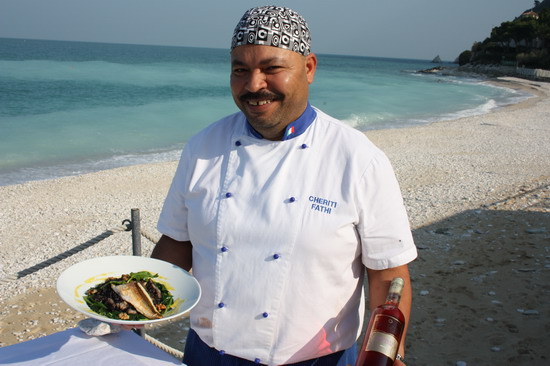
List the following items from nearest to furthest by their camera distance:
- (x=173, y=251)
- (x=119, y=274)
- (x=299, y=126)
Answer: (x=299, y=126)
(x=119, y=274)
(x=173, y=251)

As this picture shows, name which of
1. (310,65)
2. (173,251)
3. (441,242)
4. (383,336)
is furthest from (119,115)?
(383,336)

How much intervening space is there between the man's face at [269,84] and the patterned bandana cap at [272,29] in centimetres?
2

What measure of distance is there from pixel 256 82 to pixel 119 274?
89 cm

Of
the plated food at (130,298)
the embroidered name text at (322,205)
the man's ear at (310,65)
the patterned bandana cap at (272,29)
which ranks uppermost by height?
the patterned bandana cap at (272,29)

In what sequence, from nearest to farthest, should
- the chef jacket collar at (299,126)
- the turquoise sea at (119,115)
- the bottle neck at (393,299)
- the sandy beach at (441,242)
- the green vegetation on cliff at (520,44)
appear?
the bottle neck at (393,299) < the chef jacket collar at (299,126) < the sandy beach at (441,242) < the turquoise sea at (119,115) < the green vegetation on cliff at (520,44)

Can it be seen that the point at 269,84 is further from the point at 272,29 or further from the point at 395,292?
the point at 395,292

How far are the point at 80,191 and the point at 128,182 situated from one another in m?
1.14

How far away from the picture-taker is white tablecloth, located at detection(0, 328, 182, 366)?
1.80 meters

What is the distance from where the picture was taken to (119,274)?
199cm

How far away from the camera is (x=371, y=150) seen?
1.79 meters

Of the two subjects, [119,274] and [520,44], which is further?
[520,44]

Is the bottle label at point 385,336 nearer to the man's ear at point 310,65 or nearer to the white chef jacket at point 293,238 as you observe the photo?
the white chef jacket at point 293,238

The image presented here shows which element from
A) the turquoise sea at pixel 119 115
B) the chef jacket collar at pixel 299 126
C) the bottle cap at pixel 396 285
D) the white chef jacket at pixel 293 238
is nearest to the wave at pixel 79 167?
the turquoise sea at pixel 119 115

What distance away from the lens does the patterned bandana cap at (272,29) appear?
5.76 feet
